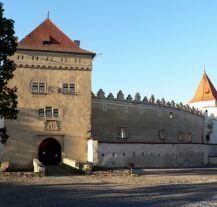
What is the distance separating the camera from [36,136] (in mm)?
32375

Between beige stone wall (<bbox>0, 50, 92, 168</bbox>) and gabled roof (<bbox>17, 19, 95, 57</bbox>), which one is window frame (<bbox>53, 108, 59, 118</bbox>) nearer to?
beige stone wall (<bbox>0, 50, 92, 168</bbox>)

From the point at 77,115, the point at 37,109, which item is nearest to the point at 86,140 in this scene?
the point at 77,115

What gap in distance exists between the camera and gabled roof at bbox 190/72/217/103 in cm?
6539

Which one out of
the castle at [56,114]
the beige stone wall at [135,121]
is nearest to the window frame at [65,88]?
the castle at [56,114]

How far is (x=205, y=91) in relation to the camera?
6656 centimetres

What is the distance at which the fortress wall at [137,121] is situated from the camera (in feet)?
129

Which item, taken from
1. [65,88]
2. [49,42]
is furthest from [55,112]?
[49,42]

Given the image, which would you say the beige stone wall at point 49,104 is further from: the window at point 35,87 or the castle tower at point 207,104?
the castle tower at point 207,104

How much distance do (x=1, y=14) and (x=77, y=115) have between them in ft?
46.3

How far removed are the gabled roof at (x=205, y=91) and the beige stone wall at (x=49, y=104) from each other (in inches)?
1386

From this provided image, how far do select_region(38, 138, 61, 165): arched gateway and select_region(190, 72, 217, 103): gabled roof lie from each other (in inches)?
1433

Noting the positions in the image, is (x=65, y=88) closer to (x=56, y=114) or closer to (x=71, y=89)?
(x=71, y=89)

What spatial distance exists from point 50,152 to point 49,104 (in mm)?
3731

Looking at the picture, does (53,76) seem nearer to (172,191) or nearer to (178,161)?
(178,161)
